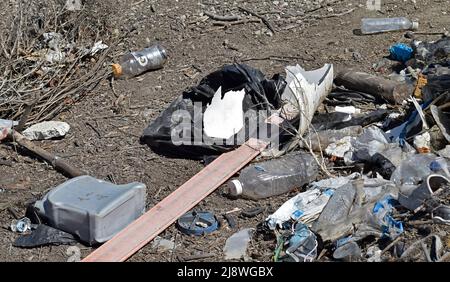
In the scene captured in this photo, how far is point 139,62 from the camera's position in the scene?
6.24 meters

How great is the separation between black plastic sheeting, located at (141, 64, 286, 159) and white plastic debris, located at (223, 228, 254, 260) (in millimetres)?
834

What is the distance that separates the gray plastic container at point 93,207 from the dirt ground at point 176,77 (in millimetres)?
124

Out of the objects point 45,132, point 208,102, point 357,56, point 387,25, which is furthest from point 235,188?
point 387,25

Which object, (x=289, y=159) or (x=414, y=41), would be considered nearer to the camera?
(x=289, y=159)

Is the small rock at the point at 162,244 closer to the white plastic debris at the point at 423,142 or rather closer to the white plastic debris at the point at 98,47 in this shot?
the white plastic debris at the point at 423,142

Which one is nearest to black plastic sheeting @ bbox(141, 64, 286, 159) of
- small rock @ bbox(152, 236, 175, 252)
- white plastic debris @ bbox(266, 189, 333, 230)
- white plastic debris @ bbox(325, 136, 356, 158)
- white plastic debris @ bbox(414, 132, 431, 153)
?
white plastic debris @ bbox(325, 136, 356, 158)

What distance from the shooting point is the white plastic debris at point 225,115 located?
516 cm

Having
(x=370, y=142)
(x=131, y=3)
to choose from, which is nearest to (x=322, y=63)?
(x=370, y=142)

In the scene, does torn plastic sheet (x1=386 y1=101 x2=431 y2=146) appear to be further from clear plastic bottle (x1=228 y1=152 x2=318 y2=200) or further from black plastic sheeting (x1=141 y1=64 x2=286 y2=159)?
black plastic sheeting (x1=141 y1=64 x2=286 y2=159)

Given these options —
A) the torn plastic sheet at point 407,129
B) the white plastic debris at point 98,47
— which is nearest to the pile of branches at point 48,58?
the white plastic debris at point 98,47

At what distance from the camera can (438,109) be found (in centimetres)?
481
